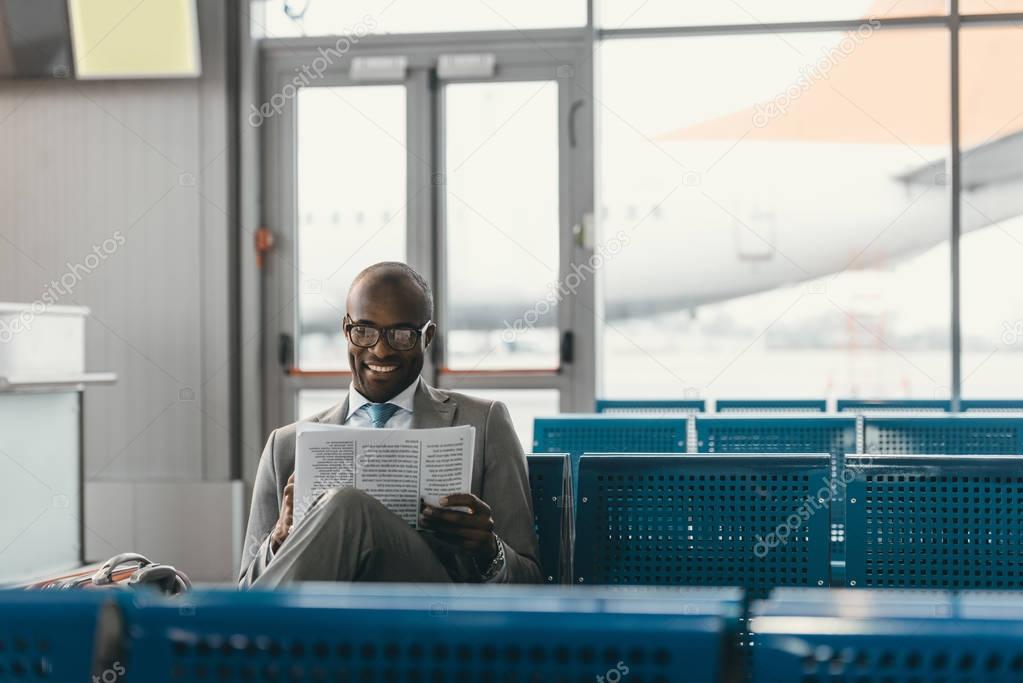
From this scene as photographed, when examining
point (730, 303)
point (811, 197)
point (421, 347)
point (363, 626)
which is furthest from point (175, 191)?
point (363, 626)

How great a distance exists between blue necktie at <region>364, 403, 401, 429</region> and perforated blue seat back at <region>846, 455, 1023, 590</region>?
0.96 m

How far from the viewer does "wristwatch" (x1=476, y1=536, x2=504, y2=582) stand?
196cm

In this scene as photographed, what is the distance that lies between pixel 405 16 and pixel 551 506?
4150mm

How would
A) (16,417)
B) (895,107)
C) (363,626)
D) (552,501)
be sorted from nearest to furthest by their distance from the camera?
(363,626) < (552,501) < (16,417) < (895,107)

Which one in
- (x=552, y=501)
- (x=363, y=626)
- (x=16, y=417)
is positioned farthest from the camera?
(x=16, y=417)

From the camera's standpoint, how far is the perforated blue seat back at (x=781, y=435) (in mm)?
2980

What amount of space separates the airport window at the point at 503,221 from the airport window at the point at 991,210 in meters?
2.12

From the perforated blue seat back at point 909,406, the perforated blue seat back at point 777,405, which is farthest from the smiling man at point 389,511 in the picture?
the perforated blue seat back at point 909,406

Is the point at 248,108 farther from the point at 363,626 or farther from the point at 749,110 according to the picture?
the point at 363,626

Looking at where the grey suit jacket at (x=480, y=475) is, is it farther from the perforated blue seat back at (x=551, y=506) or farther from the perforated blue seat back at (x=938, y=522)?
the perforated blue seat back at (x=938, y=522)

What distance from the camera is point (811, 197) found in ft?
18.4

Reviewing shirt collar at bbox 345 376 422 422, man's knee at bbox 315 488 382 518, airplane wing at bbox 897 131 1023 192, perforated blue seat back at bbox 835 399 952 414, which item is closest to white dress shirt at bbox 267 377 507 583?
shirt collar at bbox 345 376 422 422

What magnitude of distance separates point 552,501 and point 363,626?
1.42m

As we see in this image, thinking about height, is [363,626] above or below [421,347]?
below
